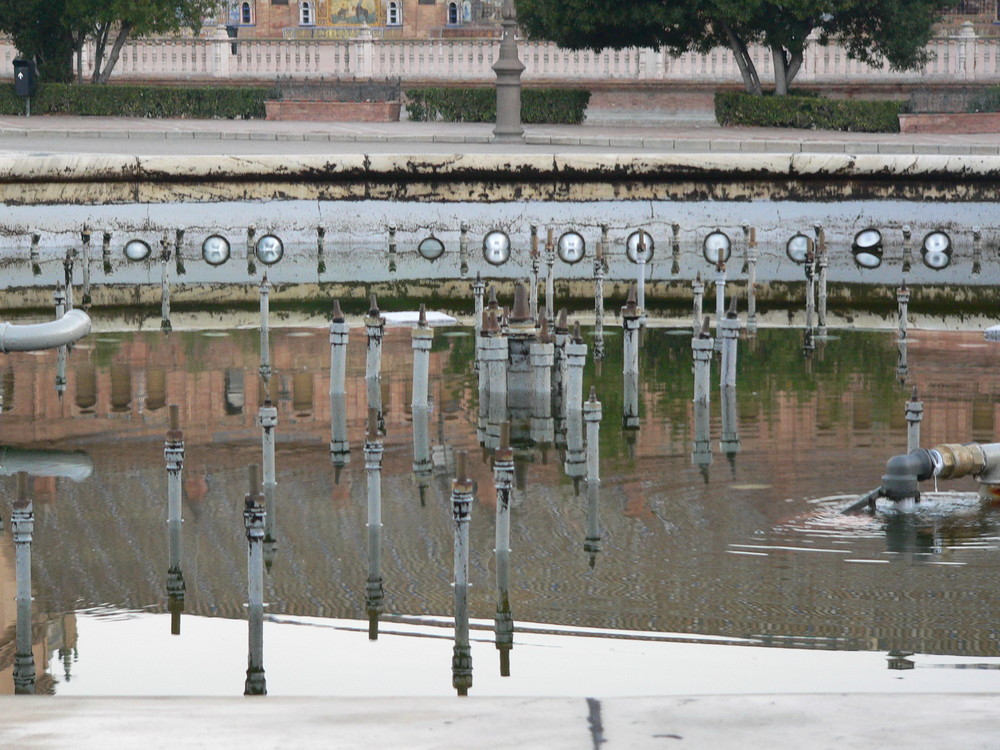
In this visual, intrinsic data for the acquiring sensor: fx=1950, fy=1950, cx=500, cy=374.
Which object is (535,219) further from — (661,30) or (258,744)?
(258,744)

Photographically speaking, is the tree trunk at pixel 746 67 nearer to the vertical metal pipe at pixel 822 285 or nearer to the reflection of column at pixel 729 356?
the vertical metal pipe at pixel 822 285

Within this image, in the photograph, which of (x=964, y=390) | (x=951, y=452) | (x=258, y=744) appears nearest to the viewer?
(x=258, y=744)

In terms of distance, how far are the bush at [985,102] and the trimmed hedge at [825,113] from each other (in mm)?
1667

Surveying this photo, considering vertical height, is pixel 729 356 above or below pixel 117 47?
below

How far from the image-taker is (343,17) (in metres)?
89.6

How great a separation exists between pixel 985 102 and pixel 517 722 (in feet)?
131

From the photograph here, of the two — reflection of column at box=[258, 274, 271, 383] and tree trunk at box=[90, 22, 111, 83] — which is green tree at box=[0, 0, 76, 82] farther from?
reflection of column at box=[258, 274, 271, 383]

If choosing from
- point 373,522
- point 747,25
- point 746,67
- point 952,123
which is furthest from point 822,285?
point 746,67

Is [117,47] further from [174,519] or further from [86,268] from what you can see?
[174,519]

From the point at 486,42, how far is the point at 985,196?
24.9m

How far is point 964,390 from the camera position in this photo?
67.6ft

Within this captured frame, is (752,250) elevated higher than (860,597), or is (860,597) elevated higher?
(752,250)

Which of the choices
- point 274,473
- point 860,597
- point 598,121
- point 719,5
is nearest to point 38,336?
point 274,473

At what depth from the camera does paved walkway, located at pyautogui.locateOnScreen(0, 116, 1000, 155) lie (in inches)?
1414
